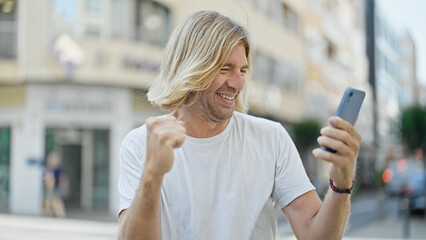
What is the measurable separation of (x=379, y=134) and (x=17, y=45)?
4914 cm

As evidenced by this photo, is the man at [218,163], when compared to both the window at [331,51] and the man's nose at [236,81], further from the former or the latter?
the window at [331,51]

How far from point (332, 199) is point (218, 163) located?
1.53ft

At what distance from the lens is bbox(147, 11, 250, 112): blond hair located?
6.93 feet

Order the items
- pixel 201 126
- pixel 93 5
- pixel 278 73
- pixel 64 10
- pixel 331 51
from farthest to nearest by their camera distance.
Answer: pixel 331 51
pixel 278 73
pixel 93 5
pixel 64 10
pixel 201 126

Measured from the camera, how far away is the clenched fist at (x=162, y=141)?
1.72m

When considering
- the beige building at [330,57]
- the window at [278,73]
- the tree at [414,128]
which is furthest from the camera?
the beige building at [330,57]

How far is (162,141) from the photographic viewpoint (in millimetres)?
1729

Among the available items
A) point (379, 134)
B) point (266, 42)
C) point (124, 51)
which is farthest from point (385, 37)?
Answer: point (124, 51)

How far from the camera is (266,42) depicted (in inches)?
1059

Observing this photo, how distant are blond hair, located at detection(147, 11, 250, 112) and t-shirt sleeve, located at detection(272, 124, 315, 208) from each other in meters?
0.42

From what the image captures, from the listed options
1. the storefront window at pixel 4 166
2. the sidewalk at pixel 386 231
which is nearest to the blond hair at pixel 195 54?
the sidewalk at pixel 386 231

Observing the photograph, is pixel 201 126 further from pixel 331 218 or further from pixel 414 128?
pixel 414 128

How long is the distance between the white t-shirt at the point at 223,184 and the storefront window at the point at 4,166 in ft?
58.4

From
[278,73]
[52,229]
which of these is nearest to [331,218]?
[52,229]
